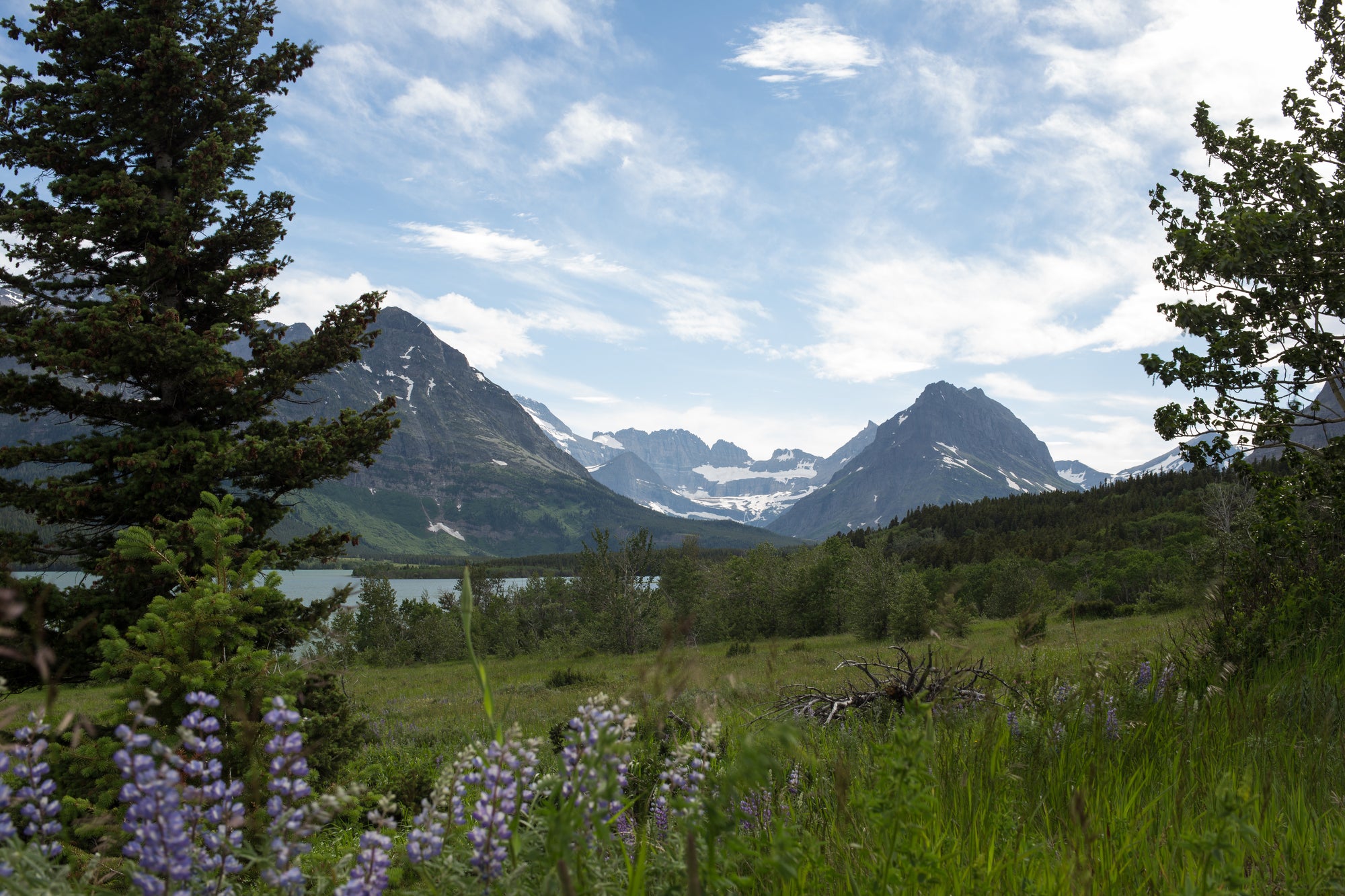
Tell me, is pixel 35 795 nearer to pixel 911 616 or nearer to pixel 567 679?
pixel 567 679

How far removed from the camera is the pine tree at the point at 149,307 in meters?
10.4

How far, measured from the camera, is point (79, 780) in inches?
175

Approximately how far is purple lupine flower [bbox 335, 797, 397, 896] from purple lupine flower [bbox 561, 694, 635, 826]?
1.26 feet

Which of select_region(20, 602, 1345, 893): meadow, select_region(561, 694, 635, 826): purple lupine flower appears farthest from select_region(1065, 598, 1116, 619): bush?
select_region(561, 694, 635, 826): purple lupine flower

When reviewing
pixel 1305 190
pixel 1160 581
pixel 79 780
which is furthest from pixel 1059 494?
pixel 79 780

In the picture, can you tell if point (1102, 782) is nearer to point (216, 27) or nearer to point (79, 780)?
point (79, 780)

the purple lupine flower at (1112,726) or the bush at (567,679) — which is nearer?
the purple lupine flower at (1112,726)

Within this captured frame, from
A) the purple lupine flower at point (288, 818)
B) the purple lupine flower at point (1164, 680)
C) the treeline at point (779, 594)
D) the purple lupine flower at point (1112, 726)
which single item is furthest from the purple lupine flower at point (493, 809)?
the treeline at point (779, 594)

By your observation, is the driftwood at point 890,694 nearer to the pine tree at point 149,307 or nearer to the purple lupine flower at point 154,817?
the purple lupine flower at point 154,817

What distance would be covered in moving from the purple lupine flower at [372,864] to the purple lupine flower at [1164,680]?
4382 mm

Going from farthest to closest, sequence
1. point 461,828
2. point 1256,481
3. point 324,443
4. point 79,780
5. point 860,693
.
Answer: point 324,443 → point 1256,481 → point 860,693 → point 79,780 → point 461,828

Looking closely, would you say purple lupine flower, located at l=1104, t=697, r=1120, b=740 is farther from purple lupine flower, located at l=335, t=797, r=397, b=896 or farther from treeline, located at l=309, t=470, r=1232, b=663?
treeline, located at l=309, t=470, r=1232, b=663

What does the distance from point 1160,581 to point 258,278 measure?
50986 millimetres

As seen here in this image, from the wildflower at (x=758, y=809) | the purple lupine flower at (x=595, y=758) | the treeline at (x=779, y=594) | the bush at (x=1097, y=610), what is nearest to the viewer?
the purple lupine flower at (x=595, y=758)
